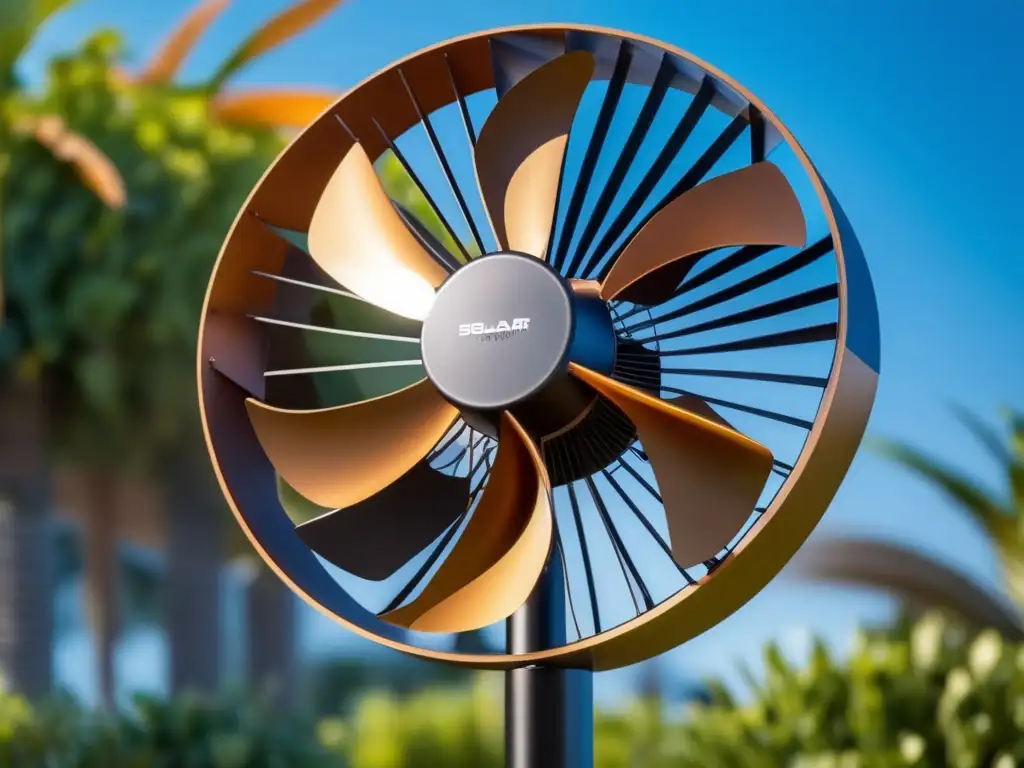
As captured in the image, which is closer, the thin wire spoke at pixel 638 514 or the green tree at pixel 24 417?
the thin wire spoke at pixel 638 514

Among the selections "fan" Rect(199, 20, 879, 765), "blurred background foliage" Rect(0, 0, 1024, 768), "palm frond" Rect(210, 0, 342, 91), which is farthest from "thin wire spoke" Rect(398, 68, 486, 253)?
"palm frond" Rect(210, 0, 342, 91)

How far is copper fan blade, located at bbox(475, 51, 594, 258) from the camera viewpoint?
114 inches

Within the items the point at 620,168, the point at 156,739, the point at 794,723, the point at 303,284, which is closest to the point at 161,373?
the point at 156,739

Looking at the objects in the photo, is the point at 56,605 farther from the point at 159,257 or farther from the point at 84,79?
the point at 84,79

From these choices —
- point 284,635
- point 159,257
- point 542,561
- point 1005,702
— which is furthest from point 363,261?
point 284,635

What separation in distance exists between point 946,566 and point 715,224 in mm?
8417

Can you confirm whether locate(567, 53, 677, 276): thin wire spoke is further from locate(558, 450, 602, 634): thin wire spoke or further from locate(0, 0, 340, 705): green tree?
locate(0, 0, 340, 705): green tree

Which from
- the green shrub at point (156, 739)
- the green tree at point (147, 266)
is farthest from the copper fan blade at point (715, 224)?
the green tree at point (147, 266)

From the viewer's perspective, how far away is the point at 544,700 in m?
2.79

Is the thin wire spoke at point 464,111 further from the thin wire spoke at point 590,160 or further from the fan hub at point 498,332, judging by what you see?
the fan hub at point 498,332

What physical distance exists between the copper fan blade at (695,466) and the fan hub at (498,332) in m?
0.08

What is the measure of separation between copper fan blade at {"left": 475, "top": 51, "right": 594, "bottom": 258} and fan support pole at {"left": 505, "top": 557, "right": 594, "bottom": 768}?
80 centimetres

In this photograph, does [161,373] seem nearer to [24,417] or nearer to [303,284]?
[24,417]

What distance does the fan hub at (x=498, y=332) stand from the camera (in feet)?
8.75
